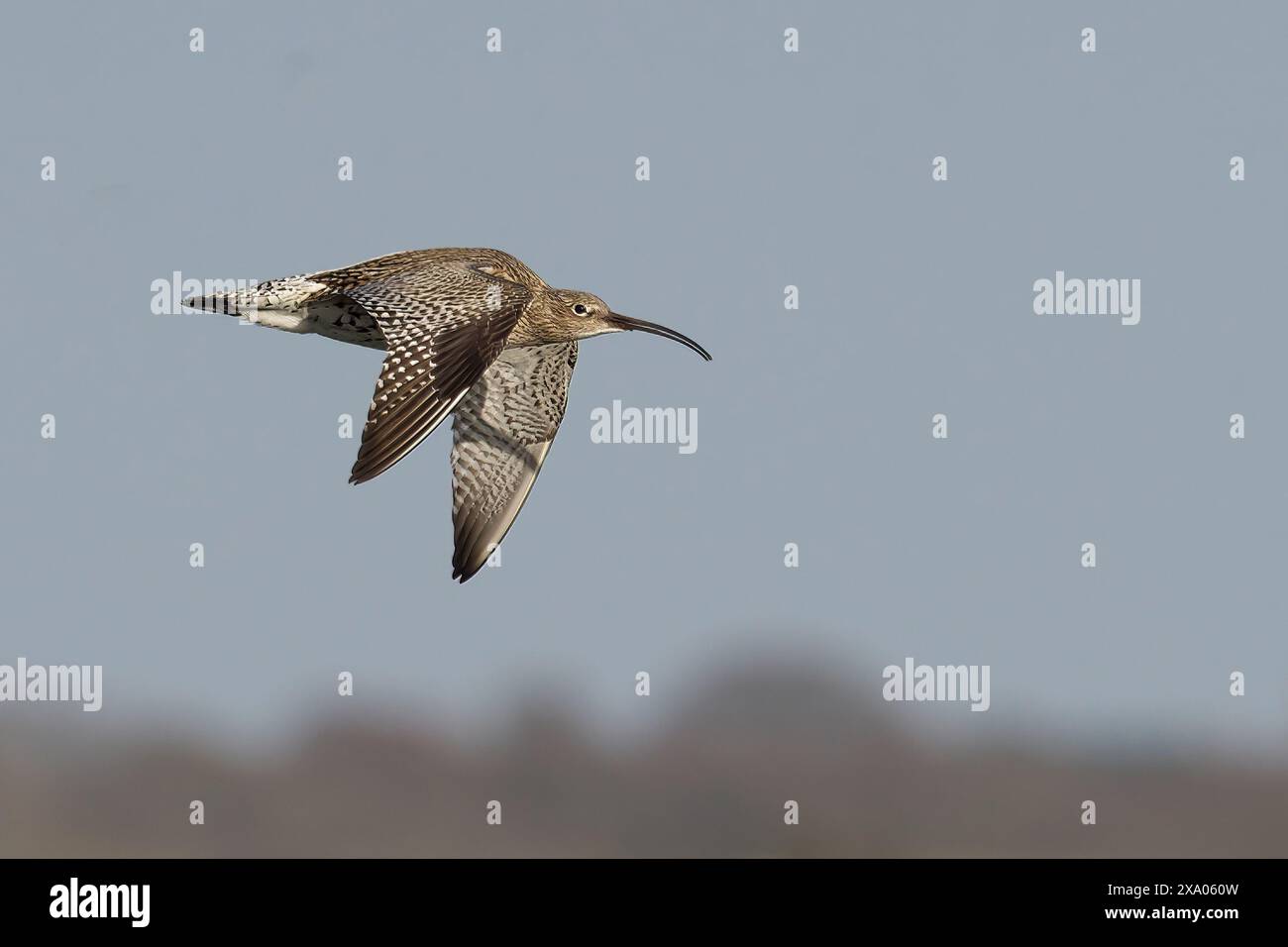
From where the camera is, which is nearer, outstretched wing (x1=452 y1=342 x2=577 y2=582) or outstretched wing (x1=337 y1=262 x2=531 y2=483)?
outstretched wing (x1=337 y1=262 x2=531 y2=483)

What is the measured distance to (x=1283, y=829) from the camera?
92688mm

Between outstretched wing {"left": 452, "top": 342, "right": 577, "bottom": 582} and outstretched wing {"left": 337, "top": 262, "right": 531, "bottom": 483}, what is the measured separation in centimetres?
308

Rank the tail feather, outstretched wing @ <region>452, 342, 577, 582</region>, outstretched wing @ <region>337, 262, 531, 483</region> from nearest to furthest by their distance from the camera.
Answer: outstretched wing @ <region>337, 262, 531, 483</region> < the tail feather < outstretched wing @ <region>452, 342, 577, 582</region>

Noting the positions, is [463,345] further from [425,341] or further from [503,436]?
[503,436]

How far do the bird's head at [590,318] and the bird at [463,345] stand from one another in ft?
0.04

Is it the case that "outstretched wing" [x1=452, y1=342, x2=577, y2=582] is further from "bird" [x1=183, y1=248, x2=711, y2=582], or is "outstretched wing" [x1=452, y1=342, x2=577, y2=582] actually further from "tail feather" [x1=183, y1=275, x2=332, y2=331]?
"tail feather" [x1=183, y1=275, x2=332, y2=331]

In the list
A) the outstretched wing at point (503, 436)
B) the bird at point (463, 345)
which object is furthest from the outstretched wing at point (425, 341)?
the outstretched wing at point (503, 436)

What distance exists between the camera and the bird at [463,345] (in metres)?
22.8

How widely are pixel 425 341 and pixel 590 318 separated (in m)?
4.11

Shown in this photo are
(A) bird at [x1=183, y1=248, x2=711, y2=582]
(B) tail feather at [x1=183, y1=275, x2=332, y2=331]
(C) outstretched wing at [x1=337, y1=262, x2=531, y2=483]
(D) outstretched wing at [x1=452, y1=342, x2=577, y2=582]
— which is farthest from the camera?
(D) outstretched wing at [x1=452, y1=342, x2=577, y2=582]

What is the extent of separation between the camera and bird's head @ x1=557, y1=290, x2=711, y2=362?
2712 centimetres

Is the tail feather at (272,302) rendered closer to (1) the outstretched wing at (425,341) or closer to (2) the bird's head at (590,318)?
(1) the outstretched wing at (425,341)

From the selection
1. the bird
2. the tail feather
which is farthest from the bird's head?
the tail feather

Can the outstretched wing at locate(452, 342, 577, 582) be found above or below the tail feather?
below
